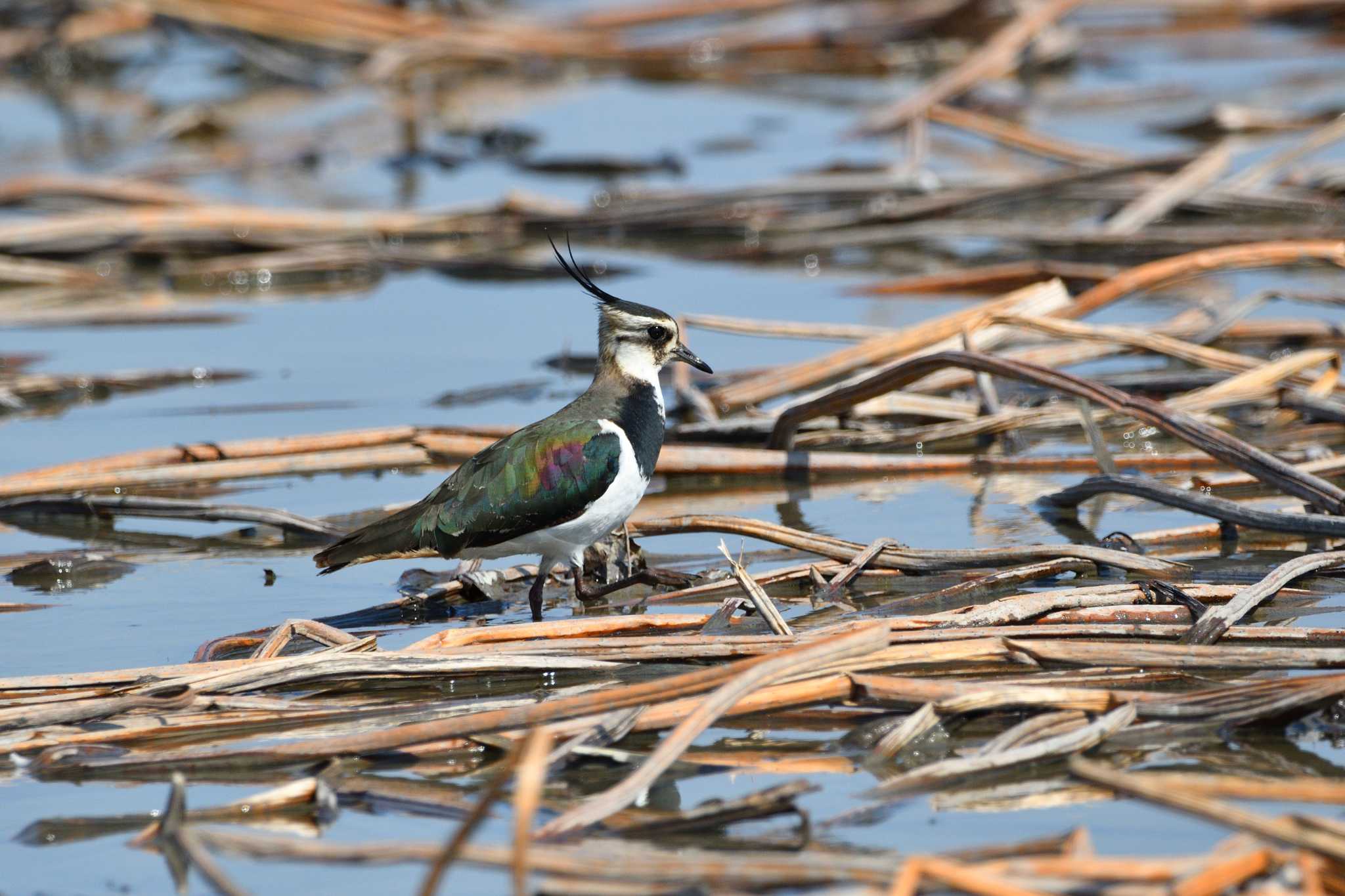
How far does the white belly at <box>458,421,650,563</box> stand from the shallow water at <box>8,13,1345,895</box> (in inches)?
9.6

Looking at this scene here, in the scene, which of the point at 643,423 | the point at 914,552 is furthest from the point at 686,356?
the point at 914,552

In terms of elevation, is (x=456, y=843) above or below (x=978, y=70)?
below

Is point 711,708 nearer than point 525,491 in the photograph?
Yes

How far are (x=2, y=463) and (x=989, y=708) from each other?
185 inches

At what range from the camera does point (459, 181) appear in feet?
39.8

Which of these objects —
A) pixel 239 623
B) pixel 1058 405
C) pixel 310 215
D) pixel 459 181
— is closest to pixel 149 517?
pixel 239 623

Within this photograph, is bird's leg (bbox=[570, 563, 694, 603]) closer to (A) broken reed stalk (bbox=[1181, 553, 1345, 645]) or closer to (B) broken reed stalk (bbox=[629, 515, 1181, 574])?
(B) broken reed stalk (bbox=[629, 515, 1181, 574])

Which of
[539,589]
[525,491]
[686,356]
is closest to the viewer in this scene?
[525,491]

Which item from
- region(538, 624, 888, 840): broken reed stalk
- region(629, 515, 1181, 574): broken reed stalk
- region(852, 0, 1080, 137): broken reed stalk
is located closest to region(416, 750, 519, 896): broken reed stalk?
region(538, 624, 888, 840): broken reed stalk

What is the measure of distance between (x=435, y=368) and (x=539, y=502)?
10.5 feet

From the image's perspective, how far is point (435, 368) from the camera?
326 inches

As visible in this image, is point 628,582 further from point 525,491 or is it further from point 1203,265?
point 1203,265

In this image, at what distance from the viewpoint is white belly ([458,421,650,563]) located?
5.20m

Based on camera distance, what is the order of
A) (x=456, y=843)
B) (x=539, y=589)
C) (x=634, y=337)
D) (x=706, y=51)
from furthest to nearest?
1. (x=706, y=51)
2. (x=634, y=337)
3. (x=539, y=589)
4. (x=456, y=843)
